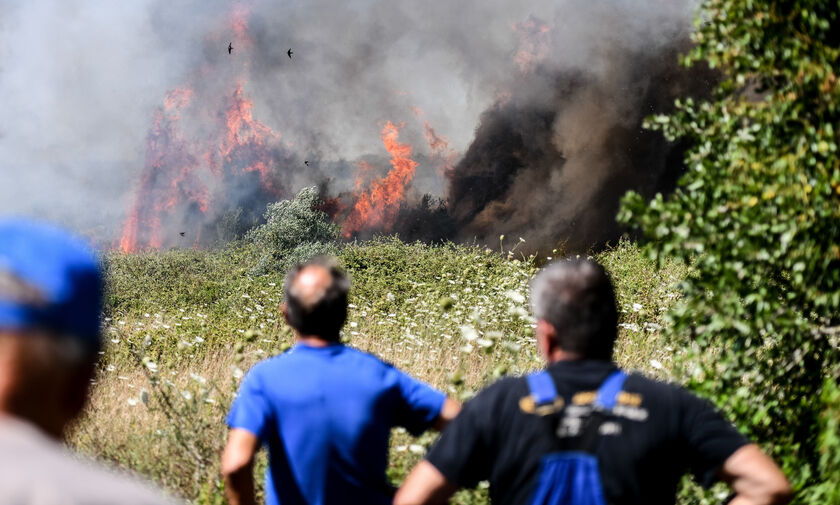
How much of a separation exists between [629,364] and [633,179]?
11184 millimetres

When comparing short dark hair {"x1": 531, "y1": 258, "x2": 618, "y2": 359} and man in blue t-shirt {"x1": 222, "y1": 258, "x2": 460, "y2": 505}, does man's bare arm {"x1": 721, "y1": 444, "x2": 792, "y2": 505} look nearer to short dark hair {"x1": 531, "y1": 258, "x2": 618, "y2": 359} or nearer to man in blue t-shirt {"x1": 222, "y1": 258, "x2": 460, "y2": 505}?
short dark hair {"x1": 531, "y1": 258, "x2": 618, "y2": 359}

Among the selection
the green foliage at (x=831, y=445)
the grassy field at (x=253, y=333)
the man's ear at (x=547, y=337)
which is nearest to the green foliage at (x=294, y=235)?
the grassy field at (x=253, y=333)

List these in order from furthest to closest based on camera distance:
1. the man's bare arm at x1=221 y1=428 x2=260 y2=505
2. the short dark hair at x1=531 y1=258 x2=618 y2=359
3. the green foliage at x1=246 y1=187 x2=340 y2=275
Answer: the green foliage at x1=246 y1=187 x2=340 y2=275, the man's bare arm at x1=221 y1=428 x2=260 y2=505, the short dark hair at x1=531 y1=258 x2=618 y2=359

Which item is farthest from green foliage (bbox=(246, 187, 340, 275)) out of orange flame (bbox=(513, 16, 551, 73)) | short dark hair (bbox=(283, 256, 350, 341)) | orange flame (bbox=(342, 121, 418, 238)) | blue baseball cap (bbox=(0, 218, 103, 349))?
blue baseball cap (bbox=(0, 218, 103, 349))

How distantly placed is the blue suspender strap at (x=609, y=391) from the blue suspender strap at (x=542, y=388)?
4.7 inches

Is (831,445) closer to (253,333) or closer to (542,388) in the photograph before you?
(542,388)

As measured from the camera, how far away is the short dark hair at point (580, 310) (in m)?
2.02

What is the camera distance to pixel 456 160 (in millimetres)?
20969

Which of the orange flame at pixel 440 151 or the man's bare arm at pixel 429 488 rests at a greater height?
the orange flame at pixel 440 151

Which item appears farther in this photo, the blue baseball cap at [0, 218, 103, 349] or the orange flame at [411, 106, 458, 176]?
the orange flame at [411, 106, 458, 176]

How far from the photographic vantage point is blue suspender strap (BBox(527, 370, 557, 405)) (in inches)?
75.6

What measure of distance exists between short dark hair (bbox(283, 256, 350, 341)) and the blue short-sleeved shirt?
79mm

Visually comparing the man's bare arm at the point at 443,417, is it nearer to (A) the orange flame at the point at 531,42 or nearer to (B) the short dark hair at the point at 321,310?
(B) the short dark hair at the point at 321,310

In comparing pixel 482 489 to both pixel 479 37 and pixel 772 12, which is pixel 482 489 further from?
pixel 479 37
